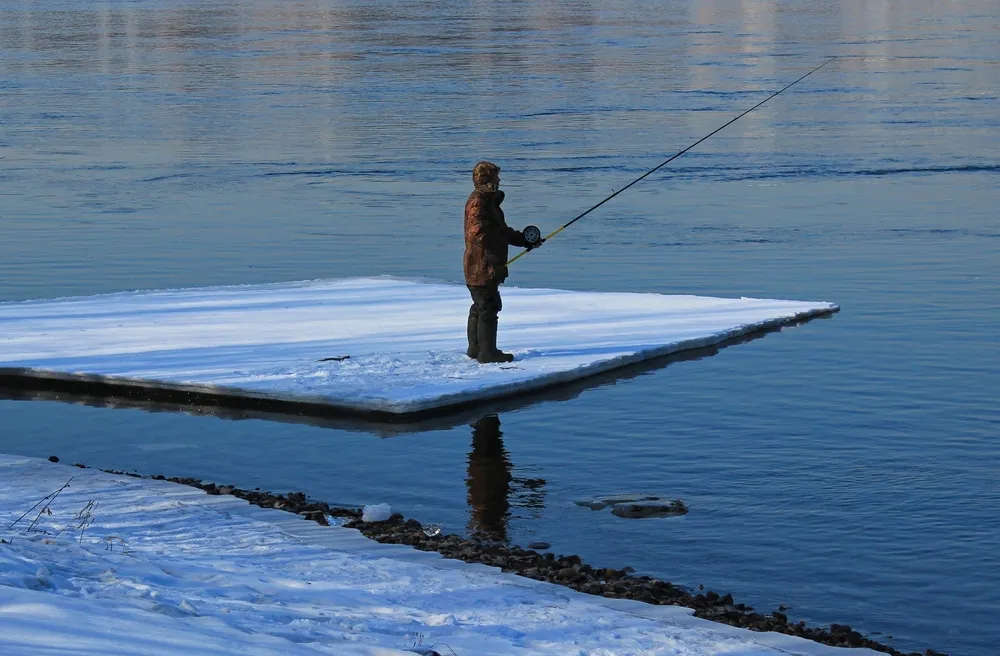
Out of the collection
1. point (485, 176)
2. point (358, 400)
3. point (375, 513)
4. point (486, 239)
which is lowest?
point (375, 513)

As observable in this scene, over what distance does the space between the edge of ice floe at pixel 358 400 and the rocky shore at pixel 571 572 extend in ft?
6.22

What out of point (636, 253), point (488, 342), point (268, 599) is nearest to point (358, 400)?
point (488, 342)

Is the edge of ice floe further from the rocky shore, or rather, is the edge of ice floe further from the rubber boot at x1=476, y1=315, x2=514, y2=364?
the rocky shore

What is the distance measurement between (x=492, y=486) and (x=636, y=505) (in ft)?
3.36

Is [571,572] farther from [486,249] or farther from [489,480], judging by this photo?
[486,249]

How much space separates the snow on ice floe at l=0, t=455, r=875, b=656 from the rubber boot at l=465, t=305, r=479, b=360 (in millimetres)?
3816

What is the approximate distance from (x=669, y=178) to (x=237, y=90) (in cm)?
1961

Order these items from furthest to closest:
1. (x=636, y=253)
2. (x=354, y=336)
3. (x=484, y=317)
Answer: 1. (x=636, y=253)
2. (x=354, y=336)
3. (x=484, y=317)

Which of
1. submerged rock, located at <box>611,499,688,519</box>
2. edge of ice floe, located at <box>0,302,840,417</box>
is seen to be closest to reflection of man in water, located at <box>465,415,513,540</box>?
edge of ice floe, located at <box>0,302,840,417</box>

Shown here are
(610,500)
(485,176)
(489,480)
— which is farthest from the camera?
(485,176)

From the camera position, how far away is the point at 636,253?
20969 mm

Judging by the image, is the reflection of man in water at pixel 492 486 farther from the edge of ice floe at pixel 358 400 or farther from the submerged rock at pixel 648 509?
the submerged rock at pixel 648 509

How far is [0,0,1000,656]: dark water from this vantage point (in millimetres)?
9688

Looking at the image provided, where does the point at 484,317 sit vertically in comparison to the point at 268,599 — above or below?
above
